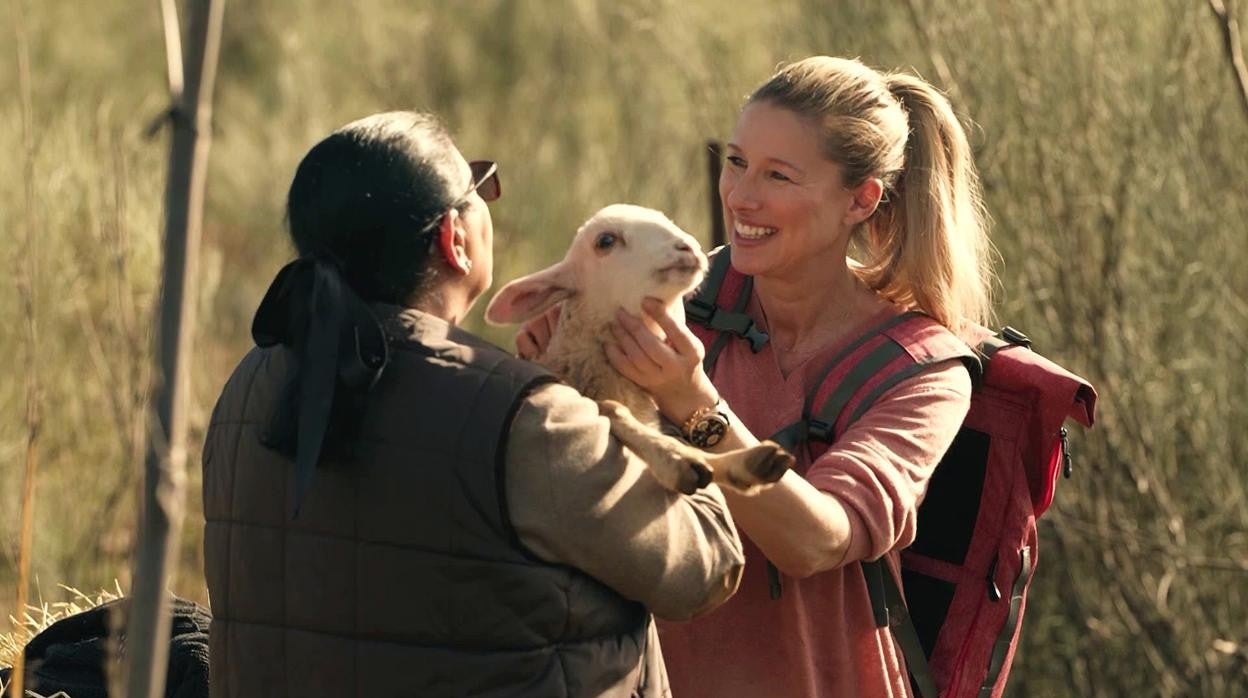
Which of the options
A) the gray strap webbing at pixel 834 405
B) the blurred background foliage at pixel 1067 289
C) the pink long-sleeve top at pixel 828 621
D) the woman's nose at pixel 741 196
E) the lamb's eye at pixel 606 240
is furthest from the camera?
the blurred background foliage at pixel 1067 289

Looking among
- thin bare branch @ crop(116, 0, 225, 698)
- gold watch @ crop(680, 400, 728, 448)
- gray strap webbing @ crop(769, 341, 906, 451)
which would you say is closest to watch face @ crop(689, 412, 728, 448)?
gold watch @ crop(680, 400, 728, 448)

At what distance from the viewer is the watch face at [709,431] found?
10.1 feet

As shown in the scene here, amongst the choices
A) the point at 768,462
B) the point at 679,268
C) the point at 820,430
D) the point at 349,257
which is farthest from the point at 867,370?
the point at 349,257

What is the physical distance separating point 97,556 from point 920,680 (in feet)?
19.4

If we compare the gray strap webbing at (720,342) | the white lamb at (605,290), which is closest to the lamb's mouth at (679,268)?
the white lamb at (605,290)

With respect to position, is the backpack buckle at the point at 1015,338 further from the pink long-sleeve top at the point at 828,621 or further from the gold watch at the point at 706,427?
the gold watch at the point at 706,427

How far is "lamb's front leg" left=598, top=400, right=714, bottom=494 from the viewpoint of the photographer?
2.73 m

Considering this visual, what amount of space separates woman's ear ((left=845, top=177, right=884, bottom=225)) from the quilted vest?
125cm

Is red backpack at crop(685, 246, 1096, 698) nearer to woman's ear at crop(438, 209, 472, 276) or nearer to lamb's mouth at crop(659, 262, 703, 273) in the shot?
lamb's mouth at crop(659, 262, 703, 273)

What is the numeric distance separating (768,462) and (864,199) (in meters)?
1.05

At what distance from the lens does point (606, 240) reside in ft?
10.4

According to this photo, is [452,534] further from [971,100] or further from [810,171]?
[971,100]

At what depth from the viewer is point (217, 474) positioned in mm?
2809

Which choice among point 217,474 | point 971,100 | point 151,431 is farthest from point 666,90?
point 151,431
